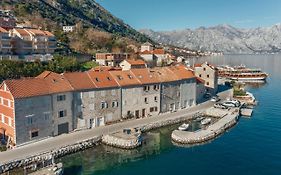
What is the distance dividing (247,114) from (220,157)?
1039 inches

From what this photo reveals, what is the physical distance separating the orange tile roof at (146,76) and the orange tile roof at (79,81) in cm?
1071

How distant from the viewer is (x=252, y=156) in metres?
43.8

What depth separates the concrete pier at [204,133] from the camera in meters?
49.0

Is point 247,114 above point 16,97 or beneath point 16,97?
beneath

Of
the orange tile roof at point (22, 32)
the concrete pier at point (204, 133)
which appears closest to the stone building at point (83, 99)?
the concrete pier at point (204, 133)

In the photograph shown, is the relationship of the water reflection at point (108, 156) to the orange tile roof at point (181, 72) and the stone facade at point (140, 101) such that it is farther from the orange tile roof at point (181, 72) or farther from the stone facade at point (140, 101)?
the orange tile roof at point (181, 72)

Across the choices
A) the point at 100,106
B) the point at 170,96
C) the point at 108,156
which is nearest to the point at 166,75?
the point at 170,96

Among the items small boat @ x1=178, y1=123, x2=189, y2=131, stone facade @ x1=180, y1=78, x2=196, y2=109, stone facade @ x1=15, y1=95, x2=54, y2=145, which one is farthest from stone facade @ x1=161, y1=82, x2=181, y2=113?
stone facade @ x1=15, y1=95, x2=54, y2=145

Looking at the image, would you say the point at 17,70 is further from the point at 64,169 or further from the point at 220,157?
the point at 220,157

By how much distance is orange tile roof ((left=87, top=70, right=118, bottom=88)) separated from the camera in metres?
52.2

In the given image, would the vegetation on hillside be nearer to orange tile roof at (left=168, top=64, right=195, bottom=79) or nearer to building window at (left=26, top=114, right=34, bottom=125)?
building window at (left=26, top=114, right=34, bottom=125)

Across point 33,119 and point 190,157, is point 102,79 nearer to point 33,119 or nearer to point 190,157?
point 33,119

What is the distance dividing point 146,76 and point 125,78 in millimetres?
5172

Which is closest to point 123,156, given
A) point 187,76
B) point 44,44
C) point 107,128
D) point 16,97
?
point 107,128
